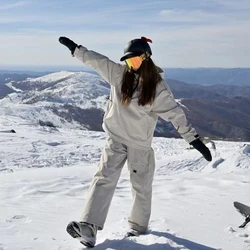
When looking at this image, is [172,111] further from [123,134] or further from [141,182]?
[141,182]

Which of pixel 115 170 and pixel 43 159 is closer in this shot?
pixel 115 170

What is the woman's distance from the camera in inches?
147

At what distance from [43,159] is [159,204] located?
28.3 ft

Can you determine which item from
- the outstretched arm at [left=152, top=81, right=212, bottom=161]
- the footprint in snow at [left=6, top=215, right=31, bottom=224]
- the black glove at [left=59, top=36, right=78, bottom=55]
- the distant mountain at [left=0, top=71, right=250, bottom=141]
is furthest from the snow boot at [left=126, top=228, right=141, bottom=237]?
the distant mountain at [left=0, top=71, right=250, bottom=141]

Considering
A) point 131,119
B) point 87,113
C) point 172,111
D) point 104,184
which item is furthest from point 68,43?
point 87,113

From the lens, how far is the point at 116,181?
3.86 meters

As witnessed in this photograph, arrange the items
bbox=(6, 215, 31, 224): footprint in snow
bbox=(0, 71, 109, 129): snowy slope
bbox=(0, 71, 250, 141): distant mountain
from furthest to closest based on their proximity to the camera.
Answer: bbox=(0, 71, 250, 141): distant mountain < bbox=(0, 71, 109, 129): snowy slope < bbox=(6, 215, 31, 224): footprint in snow

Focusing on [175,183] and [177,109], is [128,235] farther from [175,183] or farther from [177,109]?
[175,183]

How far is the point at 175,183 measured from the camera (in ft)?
24.9

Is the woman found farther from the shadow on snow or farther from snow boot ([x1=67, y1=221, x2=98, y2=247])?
the shadow on snow

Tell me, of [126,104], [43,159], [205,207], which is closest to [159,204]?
[205,207]

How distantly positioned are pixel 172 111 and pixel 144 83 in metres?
0.39

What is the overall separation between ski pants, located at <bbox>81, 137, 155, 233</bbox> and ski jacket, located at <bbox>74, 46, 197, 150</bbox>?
0.11 m

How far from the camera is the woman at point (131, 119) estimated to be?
3.73 m
